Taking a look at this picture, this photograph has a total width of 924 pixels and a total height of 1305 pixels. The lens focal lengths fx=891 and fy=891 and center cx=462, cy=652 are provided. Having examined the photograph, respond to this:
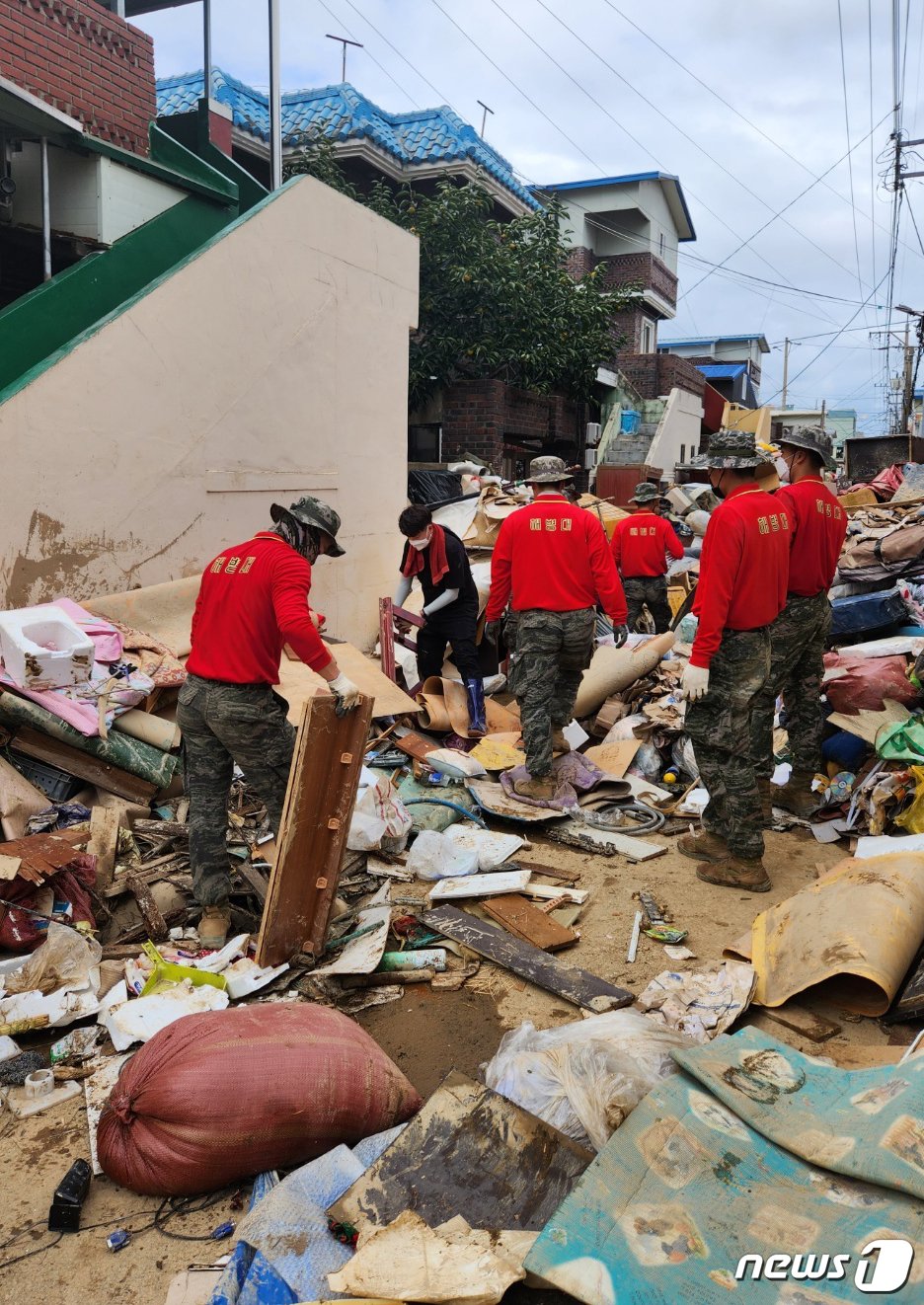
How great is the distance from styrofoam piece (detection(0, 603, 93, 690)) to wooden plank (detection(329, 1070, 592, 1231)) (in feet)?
11.3

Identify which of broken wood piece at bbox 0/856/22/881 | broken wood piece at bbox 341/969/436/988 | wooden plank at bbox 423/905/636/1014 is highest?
broken wood piece at bbox 0/856/22/881

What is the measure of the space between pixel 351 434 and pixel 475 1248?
285 inches

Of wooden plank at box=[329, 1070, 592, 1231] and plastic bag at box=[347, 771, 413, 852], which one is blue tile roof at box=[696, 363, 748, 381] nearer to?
plastic bag at box=[347, 771, 413, 852]

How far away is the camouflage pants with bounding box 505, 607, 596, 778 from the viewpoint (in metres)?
5.39

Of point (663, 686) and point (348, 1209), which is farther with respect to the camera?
point (663, 686)

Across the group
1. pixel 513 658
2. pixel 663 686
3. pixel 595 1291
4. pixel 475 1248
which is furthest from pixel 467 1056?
pixel 663 686

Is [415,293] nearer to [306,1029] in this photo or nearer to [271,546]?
[271,546]

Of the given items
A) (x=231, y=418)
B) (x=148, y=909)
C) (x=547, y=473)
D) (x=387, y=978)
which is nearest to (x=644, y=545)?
(x=547, y=473)

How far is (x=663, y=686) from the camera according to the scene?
7098mm

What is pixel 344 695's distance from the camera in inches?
138

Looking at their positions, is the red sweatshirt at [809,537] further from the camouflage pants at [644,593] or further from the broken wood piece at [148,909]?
the broken wood piece at [148,909]

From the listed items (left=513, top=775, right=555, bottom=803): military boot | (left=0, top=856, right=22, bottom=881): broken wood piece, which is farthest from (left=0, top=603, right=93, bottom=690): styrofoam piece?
(left=513, top=775, right=555, bottom=803): military boot

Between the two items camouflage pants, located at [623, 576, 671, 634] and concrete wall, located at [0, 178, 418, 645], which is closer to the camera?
concrete wall, located at [0, 178, 418, 645]

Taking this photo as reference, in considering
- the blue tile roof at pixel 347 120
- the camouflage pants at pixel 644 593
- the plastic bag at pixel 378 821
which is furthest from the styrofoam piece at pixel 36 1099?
the blue tile roof at pixel 347 120
